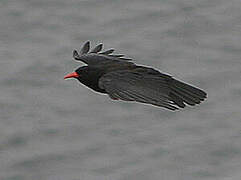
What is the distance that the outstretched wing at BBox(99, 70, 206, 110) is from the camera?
9711 mm

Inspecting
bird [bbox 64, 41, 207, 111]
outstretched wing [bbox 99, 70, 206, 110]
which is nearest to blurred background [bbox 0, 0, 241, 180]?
bird [bbox 64, 41, 207, 111]

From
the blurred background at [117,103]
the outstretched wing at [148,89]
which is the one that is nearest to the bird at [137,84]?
the outstretched wing at [148,89]

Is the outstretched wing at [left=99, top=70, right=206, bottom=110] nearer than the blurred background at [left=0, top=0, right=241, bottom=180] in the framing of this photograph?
Yes

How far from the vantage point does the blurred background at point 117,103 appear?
1567cm

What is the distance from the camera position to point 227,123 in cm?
1612

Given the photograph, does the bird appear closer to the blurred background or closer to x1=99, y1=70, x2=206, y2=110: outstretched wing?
x1=99, y1=70, x2=206, y2=110: outstretched wing

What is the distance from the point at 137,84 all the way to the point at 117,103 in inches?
262

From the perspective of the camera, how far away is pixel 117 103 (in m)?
16.7

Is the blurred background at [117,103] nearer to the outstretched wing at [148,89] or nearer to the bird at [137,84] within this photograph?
the bird at [137,84]

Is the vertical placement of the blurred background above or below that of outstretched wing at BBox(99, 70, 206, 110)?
above

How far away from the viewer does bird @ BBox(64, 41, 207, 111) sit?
32.0ft

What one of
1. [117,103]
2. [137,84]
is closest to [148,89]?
[137,84]

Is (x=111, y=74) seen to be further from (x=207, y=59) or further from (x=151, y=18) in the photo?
(x=151, y=18)

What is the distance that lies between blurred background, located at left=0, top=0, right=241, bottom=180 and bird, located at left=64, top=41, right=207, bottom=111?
4.60 meters
